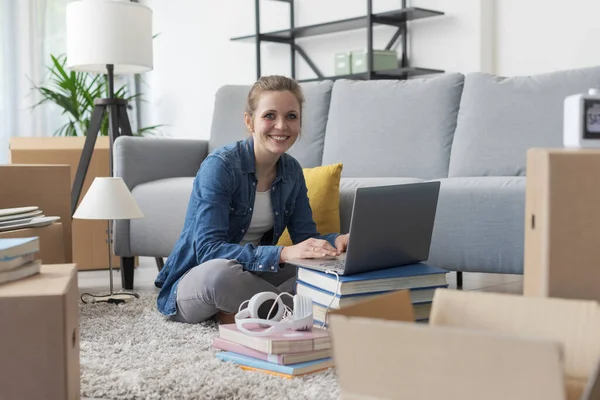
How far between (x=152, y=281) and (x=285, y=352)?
1781mm

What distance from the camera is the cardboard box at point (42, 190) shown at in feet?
7.66

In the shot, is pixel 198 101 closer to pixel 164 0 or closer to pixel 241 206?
pixel 164 0

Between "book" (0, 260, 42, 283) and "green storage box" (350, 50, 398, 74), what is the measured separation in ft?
10.1

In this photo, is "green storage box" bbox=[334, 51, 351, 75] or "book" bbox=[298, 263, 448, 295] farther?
"green storage box" bbox=[334, 51, 351, 75]

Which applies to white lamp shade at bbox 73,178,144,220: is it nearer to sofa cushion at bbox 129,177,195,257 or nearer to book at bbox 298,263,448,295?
sofa cushion at bbox 129,177,195,257

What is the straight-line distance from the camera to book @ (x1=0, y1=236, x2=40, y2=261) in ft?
4.10

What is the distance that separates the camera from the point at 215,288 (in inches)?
81.4

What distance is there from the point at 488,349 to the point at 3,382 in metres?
0.74

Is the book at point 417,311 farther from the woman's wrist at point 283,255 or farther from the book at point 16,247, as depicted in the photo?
the book at point 16,247

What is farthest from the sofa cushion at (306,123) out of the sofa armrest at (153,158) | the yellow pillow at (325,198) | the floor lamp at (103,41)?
the yellow pillow at (325,198)

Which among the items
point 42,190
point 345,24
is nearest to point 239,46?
point 345,24

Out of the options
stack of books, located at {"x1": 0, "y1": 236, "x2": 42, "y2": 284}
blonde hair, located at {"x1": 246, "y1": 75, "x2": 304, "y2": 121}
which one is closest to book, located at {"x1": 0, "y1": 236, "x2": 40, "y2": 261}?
stack of books, located at {"x1": 0, "y1": 236, "x2": 42, "y2": 284}

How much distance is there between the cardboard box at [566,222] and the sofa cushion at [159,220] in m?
1.98

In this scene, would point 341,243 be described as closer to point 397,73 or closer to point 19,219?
point 19,219
